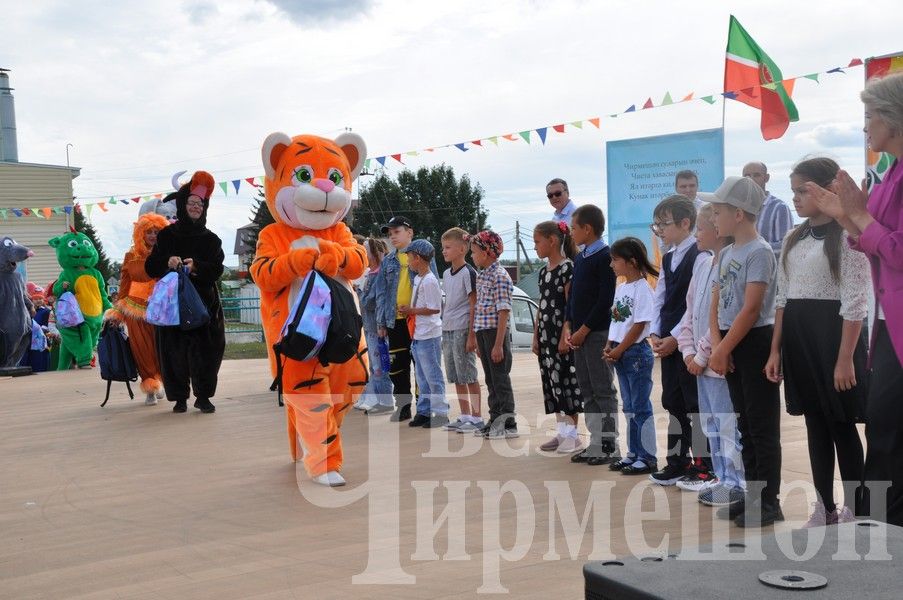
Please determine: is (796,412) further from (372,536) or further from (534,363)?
(534,363)

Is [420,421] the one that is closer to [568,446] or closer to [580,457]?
[568,446]

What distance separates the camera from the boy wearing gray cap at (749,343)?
4.64 m

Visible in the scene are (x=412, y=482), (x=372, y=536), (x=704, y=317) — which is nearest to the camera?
A: (x=372, y=536)

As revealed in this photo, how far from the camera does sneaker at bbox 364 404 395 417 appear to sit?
9.29 m

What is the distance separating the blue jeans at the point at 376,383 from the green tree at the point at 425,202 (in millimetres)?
43655

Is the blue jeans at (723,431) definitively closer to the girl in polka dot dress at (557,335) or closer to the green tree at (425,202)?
the girl in polka dot dress at (557,335)

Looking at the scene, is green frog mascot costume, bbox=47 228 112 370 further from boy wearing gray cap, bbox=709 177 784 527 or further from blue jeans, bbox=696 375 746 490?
boy wearing gray cap, bbox=709 177 784 527

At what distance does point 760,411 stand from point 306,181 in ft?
11.3

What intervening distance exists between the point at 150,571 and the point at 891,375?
337 centimetres

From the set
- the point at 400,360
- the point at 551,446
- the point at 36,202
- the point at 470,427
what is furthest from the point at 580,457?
the point at 36,202

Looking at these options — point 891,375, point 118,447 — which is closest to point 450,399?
point 118,447

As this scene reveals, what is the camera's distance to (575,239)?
21.1ft

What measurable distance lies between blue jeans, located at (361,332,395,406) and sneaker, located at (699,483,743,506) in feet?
15.7

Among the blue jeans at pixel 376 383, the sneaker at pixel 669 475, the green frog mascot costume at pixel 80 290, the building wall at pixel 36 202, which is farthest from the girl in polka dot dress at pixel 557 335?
the building wall at pixel 36 202
